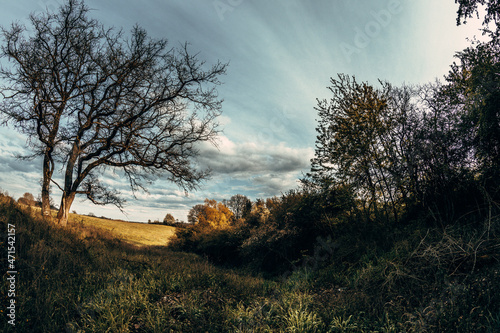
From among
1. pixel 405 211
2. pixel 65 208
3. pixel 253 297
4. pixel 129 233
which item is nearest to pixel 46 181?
pixel 65 208

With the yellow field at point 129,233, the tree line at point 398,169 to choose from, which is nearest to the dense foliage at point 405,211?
the tree line at point 398,169

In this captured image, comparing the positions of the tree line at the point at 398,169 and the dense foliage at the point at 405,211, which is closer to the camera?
the dense foliage at the point at 405,211

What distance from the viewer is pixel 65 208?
12641 mm

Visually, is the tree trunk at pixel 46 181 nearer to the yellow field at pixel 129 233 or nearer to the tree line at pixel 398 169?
the yellow field at pixel 129 233

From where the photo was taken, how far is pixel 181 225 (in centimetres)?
2305

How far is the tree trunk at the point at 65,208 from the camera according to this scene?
12.5m

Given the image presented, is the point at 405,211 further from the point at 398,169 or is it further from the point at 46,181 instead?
the point at 46,181

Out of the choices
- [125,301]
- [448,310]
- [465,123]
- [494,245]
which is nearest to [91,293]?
[125,301]

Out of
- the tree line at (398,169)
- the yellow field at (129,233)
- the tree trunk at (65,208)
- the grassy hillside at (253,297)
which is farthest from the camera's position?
the yellow field at (129,233)

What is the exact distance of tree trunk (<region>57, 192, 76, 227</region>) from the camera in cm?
1248

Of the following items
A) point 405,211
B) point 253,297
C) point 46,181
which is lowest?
point 253,297

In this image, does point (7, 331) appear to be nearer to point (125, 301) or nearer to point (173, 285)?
point (125, 301)

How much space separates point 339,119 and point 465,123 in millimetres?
4189

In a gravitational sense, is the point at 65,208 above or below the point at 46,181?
below
